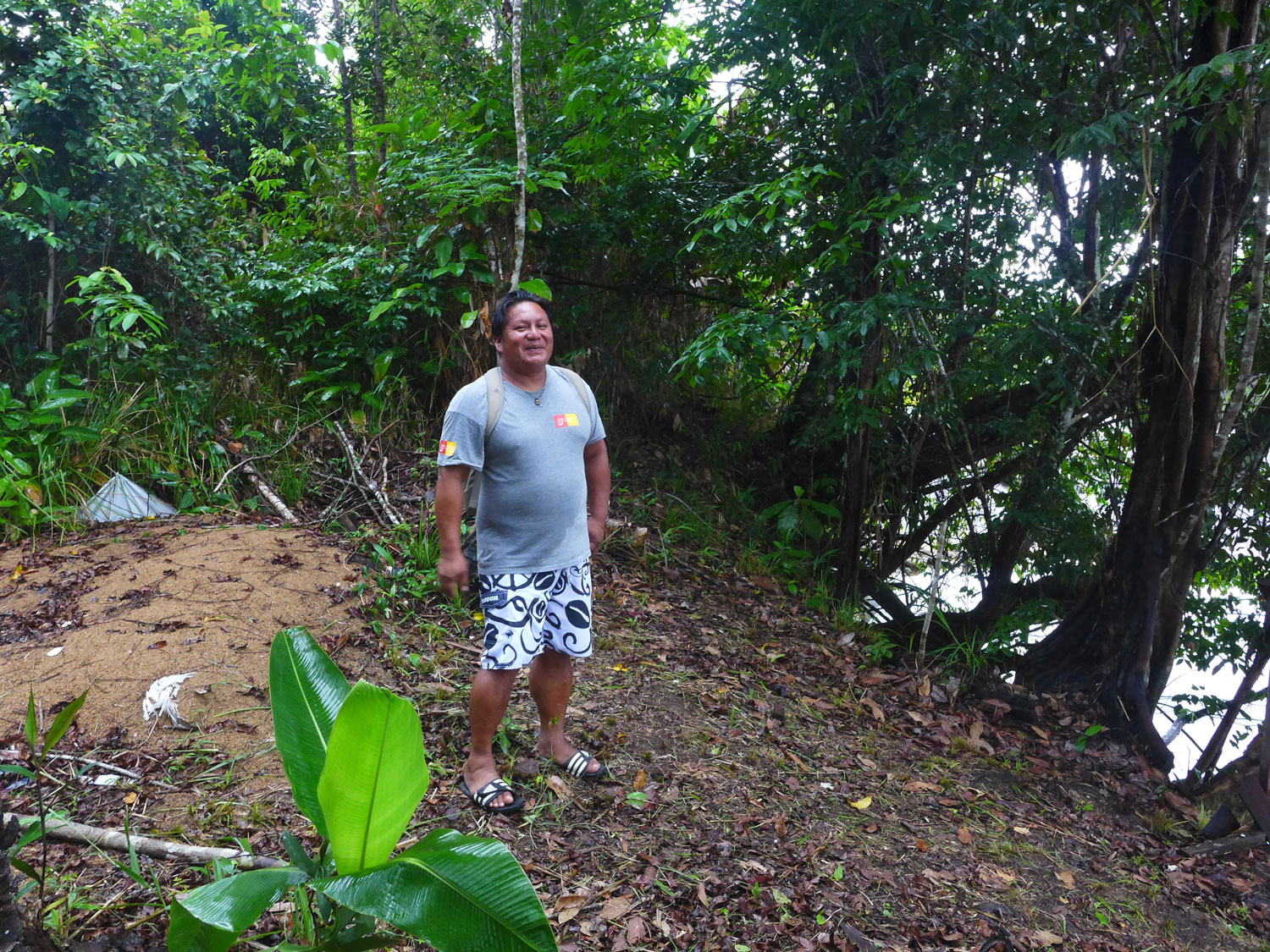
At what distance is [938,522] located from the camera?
7020 millimetres

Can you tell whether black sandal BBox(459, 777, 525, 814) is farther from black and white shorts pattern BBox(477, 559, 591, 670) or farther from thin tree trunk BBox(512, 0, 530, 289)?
thin tree trunk BBox(512, 0, 530, 289)

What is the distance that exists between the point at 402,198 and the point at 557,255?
48.3 inches

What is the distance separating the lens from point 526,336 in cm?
303

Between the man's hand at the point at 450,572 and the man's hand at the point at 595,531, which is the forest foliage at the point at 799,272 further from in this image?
the man's hand at the point at 450,572

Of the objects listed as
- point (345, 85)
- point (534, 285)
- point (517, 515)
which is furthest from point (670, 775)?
point (345, 85)

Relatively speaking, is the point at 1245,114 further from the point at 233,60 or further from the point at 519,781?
the point at 233,60

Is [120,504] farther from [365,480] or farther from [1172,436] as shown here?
[1172,436]

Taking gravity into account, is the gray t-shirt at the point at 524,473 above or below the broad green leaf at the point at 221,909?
above

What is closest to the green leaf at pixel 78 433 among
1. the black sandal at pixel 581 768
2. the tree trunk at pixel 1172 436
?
the black sandal at pixel 581 768

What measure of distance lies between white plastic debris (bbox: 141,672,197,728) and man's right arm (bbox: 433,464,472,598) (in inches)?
54.1

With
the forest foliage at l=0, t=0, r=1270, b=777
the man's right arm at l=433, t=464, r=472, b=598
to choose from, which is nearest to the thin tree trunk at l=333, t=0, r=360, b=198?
the forest foliage at l=0, t=0, r=1270, b=777

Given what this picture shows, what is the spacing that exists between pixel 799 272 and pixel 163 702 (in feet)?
14.7

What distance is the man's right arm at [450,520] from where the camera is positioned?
299cm

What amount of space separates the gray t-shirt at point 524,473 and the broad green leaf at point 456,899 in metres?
1.33
